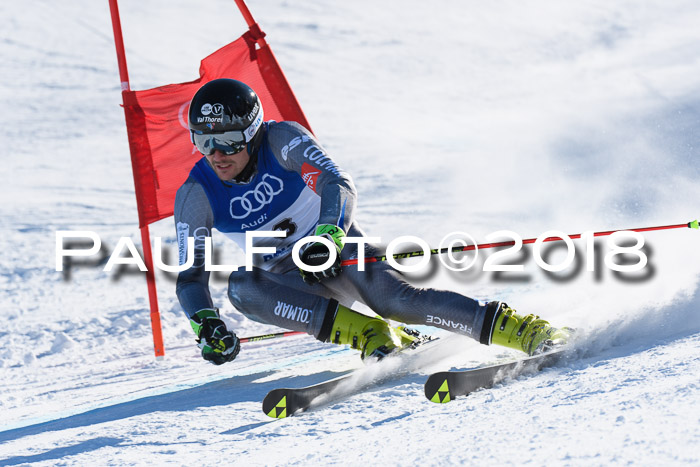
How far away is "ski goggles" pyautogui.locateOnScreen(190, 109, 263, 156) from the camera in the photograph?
330 centimetres

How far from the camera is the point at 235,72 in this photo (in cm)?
559

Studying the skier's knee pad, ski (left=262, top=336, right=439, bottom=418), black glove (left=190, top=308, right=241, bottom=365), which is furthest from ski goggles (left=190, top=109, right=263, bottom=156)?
ski (left=262, top=336, right=439, bottom=418)

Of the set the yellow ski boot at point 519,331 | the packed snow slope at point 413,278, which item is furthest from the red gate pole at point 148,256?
the yellow ski boot at point 519,331

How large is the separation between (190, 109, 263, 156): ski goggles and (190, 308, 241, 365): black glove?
0.75 meters

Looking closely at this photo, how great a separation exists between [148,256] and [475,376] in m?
3.32

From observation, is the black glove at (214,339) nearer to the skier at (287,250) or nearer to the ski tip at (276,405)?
the skier at (287,250)

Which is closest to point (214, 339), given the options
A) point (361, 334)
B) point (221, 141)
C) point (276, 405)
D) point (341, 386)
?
point (276, 405)

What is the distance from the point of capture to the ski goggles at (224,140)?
3.30m

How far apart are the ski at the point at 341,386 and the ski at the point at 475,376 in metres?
0.49

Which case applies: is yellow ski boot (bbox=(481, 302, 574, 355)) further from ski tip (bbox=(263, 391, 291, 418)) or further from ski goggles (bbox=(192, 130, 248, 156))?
ski goggles (bbox=(192, 130, 248, 156))

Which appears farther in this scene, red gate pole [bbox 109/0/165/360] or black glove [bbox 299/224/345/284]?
red gate pole [bbox 109/0/165/360]

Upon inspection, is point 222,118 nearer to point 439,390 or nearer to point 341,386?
point 341,386

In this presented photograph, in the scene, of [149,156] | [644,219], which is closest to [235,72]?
[149,156]

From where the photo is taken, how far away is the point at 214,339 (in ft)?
10.1
